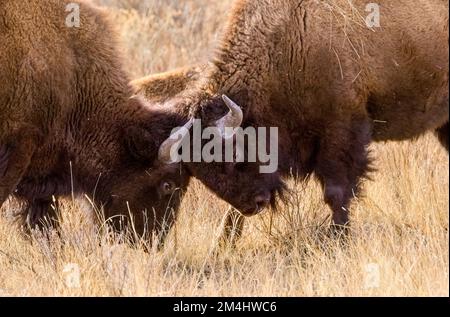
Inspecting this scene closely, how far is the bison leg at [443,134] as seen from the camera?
7.81 m

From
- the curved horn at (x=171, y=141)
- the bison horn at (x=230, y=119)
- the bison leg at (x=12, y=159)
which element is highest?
the bison horn at (x=230, y=119)

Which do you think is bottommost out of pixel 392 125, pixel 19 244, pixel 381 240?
pixel 19 244

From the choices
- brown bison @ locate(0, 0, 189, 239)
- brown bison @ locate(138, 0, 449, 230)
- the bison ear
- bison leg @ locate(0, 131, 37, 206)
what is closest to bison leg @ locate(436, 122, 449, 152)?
brown bison @ locate(138, 0, 449, 230)

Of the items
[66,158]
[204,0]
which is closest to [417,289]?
[66,158]

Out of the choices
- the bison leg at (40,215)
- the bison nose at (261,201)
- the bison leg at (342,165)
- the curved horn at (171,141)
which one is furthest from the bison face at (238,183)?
the bison leg at (40,215)

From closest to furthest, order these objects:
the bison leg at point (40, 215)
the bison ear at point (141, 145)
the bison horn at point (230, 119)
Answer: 1. the bison horn at point (230, 119)
2. the bison ear at point (141, 145)
3. the bison leg at point (40, 215)

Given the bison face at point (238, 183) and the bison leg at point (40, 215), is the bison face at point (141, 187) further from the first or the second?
the bison leg at point (40, 215)

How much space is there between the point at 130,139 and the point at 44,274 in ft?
4.61

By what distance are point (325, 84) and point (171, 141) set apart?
3.79 feet

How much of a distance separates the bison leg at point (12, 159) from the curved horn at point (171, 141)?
3.01ft

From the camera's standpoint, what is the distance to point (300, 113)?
22.9 feet

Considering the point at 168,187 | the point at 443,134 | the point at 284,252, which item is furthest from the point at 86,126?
the point at 443,134
